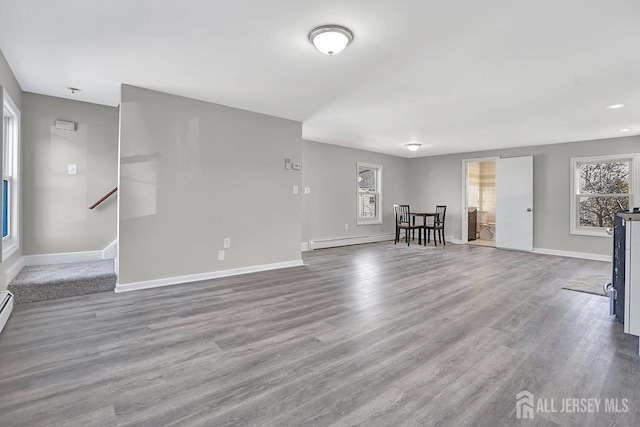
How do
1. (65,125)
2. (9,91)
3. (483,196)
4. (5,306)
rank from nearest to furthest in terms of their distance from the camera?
(5,306) < (9,91) < (65,125) < (483,196)

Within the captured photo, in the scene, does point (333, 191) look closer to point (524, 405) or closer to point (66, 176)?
point (66, 176)

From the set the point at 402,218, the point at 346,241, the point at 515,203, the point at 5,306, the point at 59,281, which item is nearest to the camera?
the point at 5,306

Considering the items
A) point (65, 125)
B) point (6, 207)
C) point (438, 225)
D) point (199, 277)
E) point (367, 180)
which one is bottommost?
point (199, 277)

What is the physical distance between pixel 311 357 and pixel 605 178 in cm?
695

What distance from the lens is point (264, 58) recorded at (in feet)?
9.25

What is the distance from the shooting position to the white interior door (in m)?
6.64

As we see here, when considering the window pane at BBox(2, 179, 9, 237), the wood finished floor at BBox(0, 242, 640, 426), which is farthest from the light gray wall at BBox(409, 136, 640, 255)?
the window pane at BBox(2, 179, 9, 237)

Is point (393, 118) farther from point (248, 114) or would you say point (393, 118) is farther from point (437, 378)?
point (437, 378)

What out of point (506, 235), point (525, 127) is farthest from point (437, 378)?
point (506, 235)

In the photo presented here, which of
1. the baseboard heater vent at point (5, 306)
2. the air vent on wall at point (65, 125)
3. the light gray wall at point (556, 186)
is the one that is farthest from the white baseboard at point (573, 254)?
the air vent on wall at point (65, 125)

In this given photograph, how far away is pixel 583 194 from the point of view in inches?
240

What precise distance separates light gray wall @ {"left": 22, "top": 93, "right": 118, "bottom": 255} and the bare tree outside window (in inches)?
325

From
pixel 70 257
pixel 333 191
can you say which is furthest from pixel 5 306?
pixel 333 191

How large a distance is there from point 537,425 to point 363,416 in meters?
0.79
